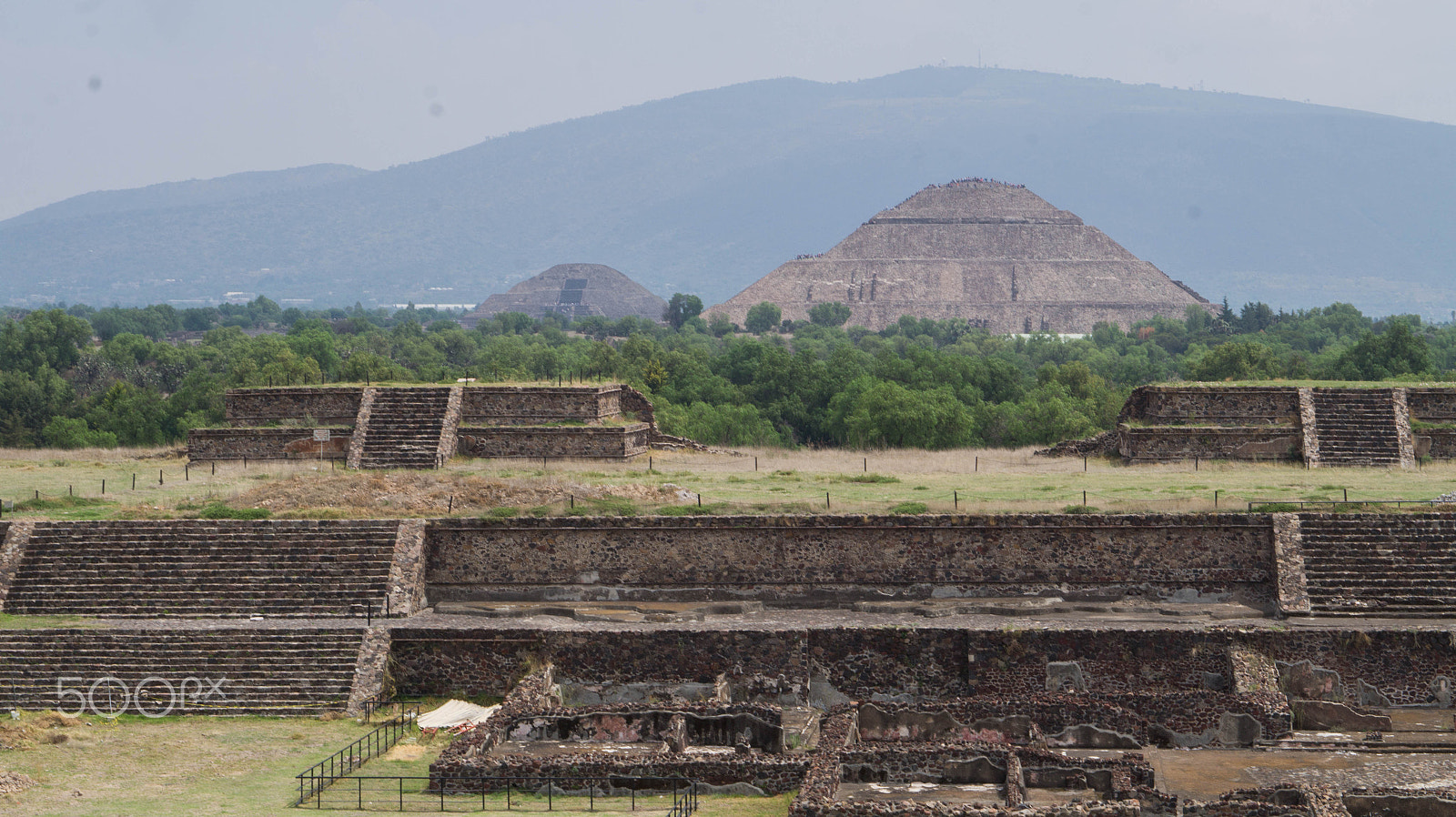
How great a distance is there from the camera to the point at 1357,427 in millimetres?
44875

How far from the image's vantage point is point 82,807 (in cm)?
2231

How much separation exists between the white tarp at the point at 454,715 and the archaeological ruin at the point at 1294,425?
75.2 feet

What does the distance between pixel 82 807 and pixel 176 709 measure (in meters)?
6.03

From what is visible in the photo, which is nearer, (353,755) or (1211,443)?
(353,755)

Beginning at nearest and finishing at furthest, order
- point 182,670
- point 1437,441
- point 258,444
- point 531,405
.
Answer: point 182,670, point 1437,441, point 258,444, point 531,405

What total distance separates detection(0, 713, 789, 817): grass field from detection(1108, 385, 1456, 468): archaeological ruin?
2496cm

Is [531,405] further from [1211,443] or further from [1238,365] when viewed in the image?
[1238,365]

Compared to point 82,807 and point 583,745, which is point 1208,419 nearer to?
point 583,745

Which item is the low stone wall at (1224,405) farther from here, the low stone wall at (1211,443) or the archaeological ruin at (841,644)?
the archaeological ruin at (841,644)

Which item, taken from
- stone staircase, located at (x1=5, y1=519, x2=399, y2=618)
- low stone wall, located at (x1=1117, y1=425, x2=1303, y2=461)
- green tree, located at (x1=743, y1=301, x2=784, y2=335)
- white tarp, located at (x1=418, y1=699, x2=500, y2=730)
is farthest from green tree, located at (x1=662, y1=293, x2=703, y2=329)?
white tarp, located at (x1=418, y1=699, x2=500, y2=730)

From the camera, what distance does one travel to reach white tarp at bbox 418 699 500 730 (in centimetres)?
2781

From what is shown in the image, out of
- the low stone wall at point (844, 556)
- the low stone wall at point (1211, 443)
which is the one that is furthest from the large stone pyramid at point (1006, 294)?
the low stone wall at point (844, 556)

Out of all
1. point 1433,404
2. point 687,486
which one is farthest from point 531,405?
point 1433,404

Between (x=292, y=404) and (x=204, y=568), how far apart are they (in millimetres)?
15576
